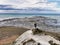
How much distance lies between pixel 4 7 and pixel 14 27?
1.49ft

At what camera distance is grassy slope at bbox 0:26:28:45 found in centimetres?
333

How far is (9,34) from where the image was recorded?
11.2 ft

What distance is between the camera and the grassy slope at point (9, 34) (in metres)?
3.33

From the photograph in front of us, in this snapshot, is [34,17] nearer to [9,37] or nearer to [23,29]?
[23,29]

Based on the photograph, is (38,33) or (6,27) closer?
(38,33)

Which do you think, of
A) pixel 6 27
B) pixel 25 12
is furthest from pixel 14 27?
pixel 25 12

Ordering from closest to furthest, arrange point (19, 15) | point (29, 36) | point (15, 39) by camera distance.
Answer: point (29, 36), point (15, 39), point (19, 15)

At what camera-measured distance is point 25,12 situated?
3.52 meters

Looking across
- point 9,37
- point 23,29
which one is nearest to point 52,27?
point 23,29

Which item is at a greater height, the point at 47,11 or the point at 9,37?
the point at 47,11

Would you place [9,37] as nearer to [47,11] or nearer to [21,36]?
[21,36]

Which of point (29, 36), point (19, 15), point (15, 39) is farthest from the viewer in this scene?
point (19, 15)

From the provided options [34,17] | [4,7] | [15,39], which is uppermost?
[4,7]

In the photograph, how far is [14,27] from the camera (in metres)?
3.43
